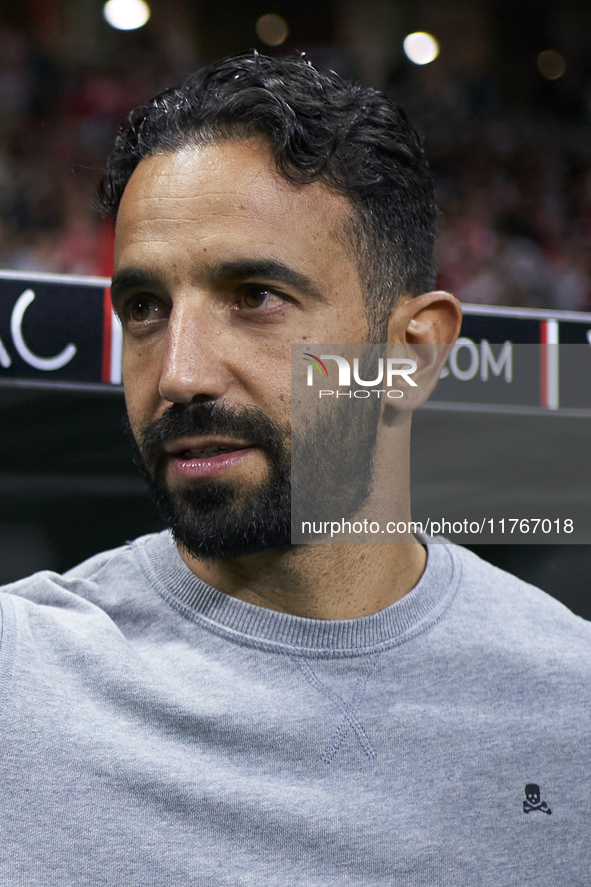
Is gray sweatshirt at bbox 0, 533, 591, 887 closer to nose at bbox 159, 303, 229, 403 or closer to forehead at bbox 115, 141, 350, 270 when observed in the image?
nose at bbox 159, 303, 229, 403

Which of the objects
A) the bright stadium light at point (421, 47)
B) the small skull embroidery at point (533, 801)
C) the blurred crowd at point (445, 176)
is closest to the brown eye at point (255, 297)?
the small skull embroidery at point (533, 801)

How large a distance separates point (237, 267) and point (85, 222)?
1490mm

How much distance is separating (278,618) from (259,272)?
371 millimetres

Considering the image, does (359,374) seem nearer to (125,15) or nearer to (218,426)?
(218,426)

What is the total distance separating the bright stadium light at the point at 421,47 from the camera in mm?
2898

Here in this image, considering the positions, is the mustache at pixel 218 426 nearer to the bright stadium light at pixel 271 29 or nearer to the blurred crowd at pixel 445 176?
the blurred crowd at pixel 445 176

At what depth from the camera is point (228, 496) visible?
0.77 meters

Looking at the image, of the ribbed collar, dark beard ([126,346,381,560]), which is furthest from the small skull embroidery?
dark beard ([126,346,381,560])

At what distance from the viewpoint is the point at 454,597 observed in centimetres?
93

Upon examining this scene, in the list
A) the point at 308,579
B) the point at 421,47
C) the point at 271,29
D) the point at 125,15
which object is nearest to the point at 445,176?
the point at 421,47

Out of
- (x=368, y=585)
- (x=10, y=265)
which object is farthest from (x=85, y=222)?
(x=368, y=585)

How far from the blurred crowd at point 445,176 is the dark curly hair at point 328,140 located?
2.83 feet

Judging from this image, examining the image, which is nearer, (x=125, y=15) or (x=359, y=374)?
(x=359, y=374)

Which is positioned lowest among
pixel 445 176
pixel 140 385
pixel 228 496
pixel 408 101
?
pixel 228 496
